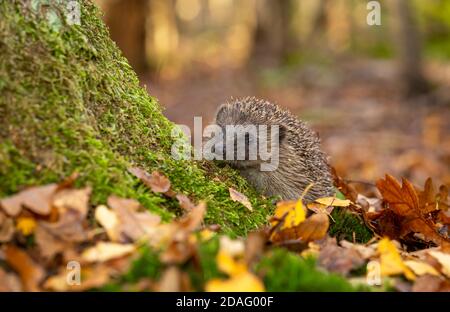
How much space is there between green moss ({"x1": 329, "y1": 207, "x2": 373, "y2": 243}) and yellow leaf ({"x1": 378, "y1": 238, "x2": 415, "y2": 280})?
101 cm

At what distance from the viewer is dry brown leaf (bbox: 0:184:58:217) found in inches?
117

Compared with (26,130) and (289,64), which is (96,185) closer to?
(26,130)

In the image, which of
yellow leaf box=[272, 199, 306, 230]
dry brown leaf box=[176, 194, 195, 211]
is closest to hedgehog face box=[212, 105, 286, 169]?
dry brown leaf box=[176, 194, 195, 211]

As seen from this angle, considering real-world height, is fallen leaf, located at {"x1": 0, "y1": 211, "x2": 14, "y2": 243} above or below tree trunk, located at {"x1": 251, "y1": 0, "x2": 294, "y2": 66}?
below

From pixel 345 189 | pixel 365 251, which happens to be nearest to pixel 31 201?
pixel 365 251

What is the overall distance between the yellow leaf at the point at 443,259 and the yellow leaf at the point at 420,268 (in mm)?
73

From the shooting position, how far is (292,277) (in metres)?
2.98

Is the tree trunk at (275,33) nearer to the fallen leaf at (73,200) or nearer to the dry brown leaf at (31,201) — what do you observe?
the fallen leaf at (73,200)

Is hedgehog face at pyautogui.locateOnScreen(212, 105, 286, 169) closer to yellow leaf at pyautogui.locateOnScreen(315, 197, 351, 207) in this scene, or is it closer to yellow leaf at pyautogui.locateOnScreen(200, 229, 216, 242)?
yellow leaf at pyautogui.locateOnScreen(315, 197, 351, 207)

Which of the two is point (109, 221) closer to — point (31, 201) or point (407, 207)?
point (31, 201)

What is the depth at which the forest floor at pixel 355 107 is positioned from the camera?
1080 centimetres

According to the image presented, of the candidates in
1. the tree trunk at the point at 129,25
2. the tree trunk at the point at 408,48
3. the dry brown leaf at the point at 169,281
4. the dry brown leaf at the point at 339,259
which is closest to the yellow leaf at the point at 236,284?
the dry brown leaf at the point at 169,281

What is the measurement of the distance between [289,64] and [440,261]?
21347mm

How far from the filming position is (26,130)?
3.37 m
